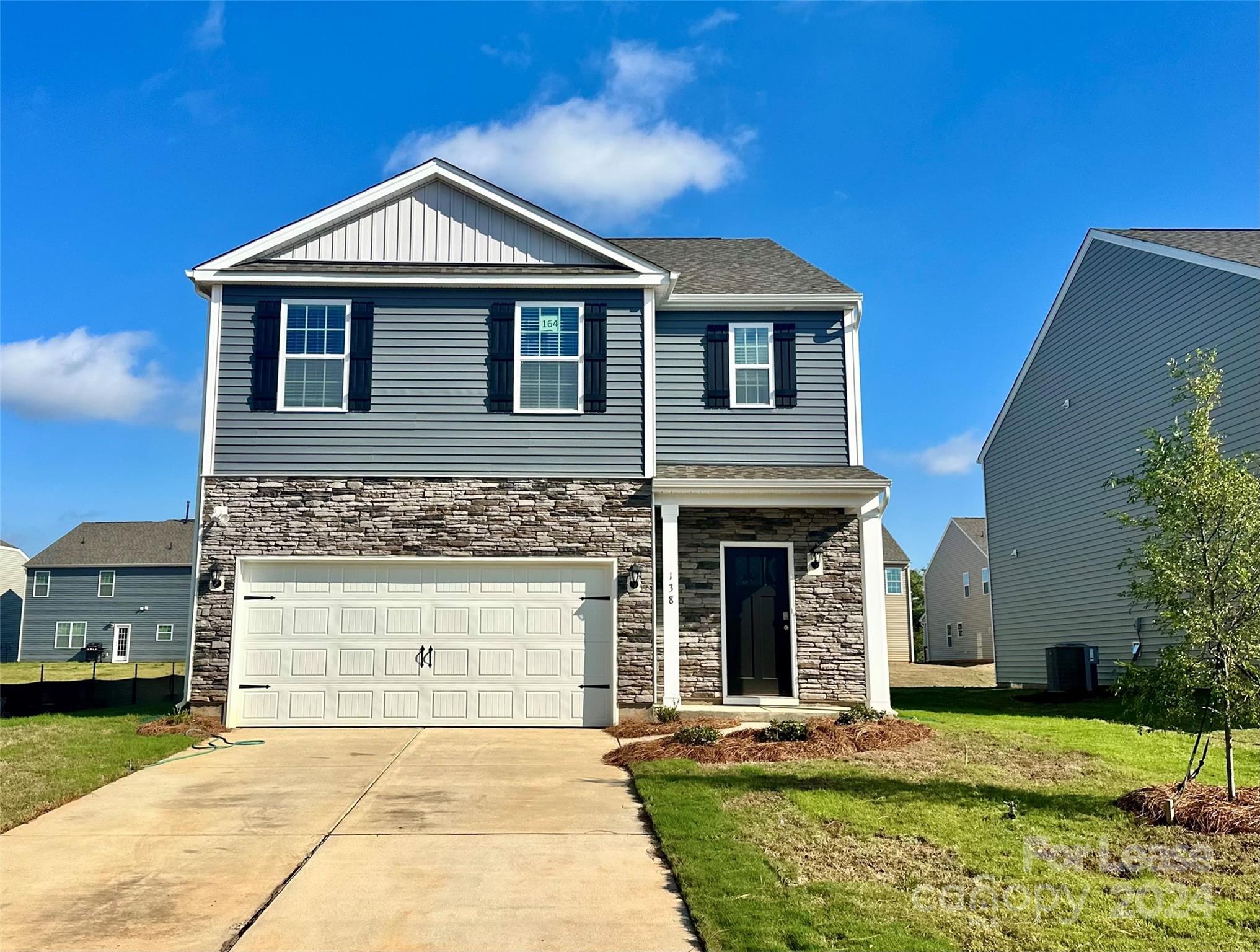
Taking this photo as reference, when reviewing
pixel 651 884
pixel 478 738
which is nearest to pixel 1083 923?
pixel 651 884

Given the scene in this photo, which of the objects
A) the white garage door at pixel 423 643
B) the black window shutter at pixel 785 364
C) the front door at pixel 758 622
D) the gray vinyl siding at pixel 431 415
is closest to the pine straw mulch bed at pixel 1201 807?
the front door at pixel 758 622

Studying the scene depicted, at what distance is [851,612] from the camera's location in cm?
1394

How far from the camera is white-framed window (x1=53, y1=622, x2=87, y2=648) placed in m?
39.1

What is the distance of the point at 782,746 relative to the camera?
9.95 meters

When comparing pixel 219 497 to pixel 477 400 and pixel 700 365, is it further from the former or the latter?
pixel 700 365

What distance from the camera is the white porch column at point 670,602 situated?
12703 mm

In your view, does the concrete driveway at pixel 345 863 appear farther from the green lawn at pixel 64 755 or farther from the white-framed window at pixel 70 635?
the white-framed window at pixel 70 635

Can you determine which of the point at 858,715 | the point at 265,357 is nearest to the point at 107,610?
the point at 265,357

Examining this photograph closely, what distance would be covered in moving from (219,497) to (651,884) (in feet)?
30.5

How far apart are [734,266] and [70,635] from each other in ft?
115

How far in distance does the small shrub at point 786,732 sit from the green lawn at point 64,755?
6462mm

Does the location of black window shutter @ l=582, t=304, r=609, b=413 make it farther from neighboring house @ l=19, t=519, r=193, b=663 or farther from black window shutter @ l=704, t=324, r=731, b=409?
neighboring house @ l=19, t=519, r=193, b=663

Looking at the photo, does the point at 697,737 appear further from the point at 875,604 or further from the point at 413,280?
the point at 413,280

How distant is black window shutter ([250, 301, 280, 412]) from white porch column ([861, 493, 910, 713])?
8.29 m
